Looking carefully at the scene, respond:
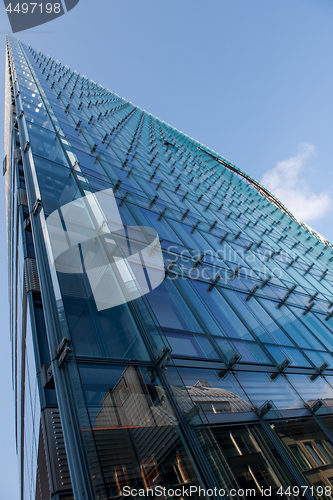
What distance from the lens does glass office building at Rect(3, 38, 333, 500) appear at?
4.55m

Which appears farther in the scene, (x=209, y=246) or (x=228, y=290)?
(x=209, y=246)

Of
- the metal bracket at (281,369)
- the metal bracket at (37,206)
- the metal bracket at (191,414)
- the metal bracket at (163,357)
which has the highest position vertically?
the metal bracket at (37,206)

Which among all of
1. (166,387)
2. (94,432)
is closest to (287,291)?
(166,387)

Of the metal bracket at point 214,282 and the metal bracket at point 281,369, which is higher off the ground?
the metal bracket at point 214,282

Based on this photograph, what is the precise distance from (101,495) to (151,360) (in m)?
2.07

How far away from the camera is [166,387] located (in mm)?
5273

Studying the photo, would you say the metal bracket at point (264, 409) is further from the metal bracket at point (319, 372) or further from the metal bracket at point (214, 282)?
the metal bracket at point (214, 282)

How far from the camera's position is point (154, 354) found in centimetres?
578

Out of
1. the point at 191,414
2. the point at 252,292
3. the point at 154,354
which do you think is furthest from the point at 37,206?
the point at 252,292

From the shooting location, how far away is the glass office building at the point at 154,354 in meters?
4.55

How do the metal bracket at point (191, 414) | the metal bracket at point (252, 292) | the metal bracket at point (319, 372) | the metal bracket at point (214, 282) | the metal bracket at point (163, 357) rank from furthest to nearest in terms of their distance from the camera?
the metal bracket at point (252, 292), the metal bracket at point (214, 282), the metal bracket at point (319, 372), the metal bracket at point (163, 357), the metal bracket at point (191, 414)

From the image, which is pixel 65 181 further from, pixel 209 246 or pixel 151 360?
pixel 151 360

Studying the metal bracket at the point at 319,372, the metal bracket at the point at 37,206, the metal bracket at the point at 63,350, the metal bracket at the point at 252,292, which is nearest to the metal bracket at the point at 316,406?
the metal bracket at the point at 319,372

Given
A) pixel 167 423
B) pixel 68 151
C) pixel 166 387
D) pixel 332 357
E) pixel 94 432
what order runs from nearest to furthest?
pixel 94 432, pixel 167 423, pixel 166 387, pixel 332 357, pixel 68 151
